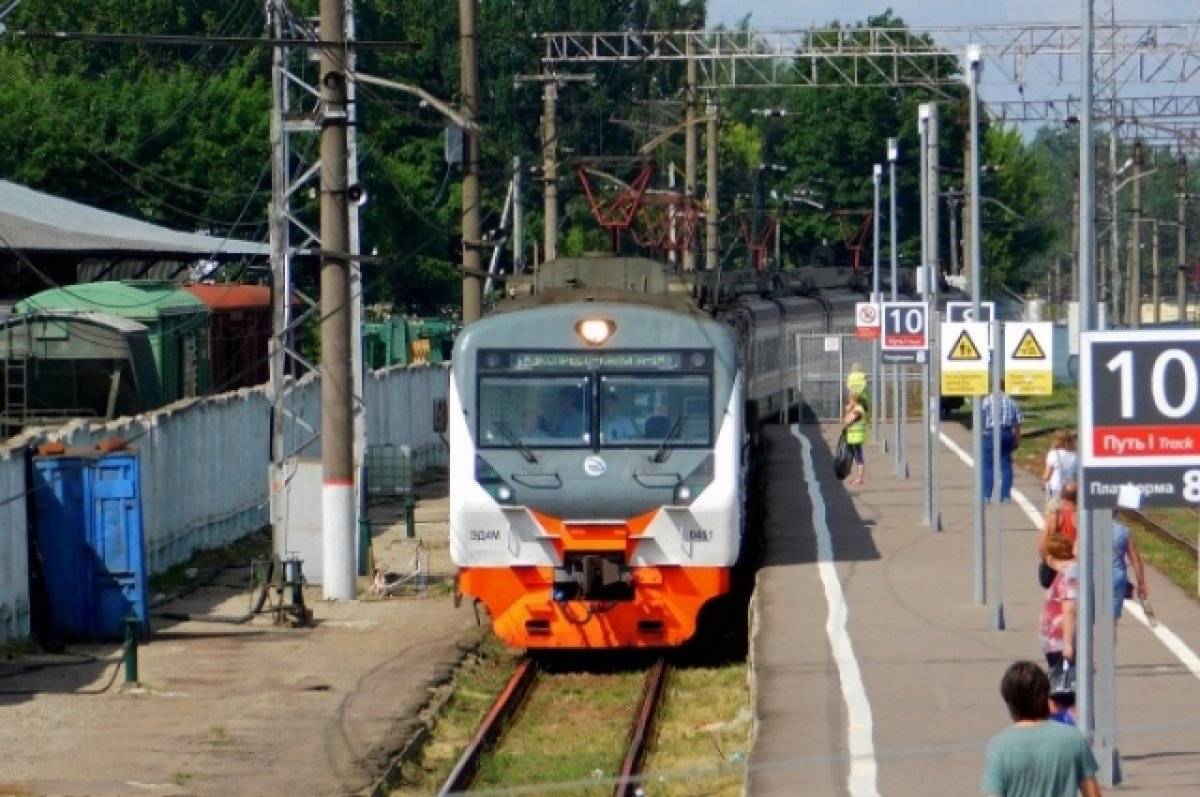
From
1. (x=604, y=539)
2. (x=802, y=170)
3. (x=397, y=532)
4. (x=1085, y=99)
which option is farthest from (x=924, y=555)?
(x=802, y=170)

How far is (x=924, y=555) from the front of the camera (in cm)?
2242

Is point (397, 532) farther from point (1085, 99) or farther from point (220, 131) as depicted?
point (220, 131)

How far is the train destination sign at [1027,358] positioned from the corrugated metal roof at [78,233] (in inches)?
727

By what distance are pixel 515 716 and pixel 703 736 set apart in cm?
166

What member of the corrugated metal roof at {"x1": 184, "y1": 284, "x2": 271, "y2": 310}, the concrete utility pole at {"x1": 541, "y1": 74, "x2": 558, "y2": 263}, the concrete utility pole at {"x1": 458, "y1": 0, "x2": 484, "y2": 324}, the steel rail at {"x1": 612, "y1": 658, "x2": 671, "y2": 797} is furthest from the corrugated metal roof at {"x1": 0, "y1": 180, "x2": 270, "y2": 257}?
the steel rail at {"x1": 612, "y1": 658, "x2": 671, "y2": 797}

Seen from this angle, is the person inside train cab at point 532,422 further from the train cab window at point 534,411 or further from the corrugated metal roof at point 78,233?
the corrugated metal roof at point 78,233

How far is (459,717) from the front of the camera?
16203mm

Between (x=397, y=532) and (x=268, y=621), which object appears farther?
(x=397, y=532)

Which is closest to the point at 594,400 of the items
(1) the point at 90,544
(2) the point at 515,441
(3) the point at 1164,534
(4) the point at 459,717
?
(2) the point at 515,441

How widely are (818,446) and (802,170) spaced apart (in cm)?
5429

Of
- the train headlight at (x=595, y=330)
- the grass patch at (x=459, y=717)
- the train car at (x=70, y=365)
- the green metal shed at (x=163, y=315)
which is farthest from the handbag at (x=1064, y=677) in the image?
the green metal shed at (x=163, y=315)

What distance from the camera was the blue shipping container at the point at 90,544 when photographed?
18969 mm

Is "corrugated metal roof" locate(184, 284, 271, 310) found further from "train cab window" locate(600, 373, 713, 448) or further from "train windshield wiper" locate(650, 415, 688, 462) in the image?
"train windshield wiper" locate(650, 415, 688, 462)

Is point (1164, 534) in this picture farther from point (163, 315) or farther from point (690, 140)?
point (690, 140)
